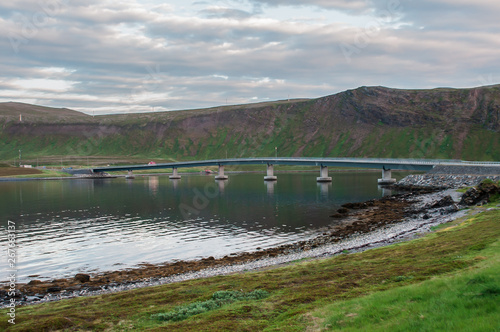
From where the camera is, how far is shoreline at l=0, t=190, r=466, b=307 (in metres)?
Result: 28.2

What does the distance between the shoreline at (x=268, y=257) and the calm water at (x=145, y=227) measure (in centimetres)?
309

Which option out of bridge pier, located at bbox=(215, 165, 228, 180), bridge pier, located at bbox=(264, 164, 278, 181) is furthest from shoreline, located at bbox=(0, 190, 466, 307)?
bridge pier, located at bbox=(215, 165, 228, 180)

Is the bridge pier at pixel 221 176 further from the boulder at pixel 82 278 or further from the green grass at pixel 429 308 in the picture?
the green grass at pixel 429 308

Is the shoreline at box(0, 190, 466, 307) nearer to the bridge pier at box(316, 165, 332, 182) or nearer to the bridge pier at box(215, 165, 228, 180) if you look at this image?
the bridge pier at box(316, 165, 332, 182)

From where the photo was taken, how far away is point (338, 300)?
15.7m

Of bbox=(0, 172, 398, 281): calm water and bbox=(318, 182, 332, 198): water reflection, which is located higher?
bbox=(0, 172, 398, 281): calm water

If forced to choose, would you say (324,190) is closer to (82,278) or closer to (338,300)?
(82,278)

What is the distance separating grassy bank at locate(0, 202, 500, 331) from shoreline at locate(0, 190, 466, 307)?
6.19 metres

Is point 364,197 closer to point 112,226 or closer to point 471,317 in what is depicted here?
point 112,226

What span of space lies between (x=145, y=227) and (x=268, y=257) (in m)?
25.3

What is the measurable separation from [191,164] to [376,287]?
16902 cm

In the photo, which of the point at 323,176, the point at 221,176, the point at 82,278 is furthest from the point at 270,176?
the point at 82,278

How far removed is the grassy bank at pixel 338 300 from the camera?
12.2 meters

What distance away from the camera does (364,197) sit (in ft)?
289
